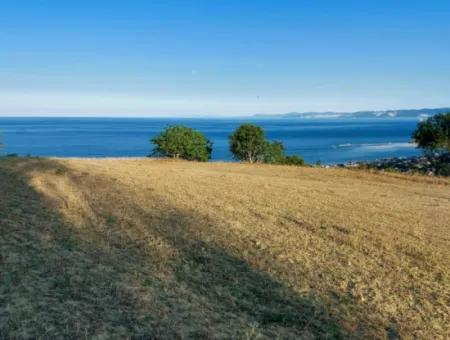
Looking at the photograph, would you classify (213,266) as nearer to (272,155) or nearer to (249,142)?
(249,142)

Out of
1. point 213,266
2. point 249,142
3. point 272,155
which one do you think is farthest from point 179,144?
point 213,266

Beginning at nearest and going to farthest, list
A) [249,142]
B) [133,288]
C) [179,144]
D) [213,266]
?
[133,288], [213,266], [179,144], [249,142]

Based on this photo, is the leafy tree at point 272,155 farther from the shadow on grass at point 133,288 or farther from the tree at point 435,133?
the shadow on grass at point 133,288

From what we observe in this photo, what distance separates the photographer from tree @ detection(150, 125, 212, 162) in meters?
46.1

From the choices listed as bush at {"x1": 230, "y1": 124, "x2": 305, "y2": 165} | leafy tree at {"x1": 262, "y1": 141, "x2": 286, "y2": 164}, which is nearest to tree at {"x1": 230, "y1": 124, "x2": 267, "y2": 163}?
bush at {"x1": 230, "y1": 124, "x2": 305, "y2": 165}

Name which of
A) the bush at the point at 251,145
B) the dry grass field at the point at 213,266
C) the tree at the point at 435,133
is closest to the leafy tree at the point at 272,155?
the bush at the point at 251,145

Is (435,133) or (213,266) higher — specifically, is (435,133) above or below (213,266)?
below

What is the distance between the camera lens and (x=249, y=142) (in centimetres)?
5612

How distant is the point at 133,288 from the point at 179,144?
1552 inches

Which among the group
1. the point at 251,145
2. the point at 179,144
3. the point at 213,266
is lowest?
the point at 251,145

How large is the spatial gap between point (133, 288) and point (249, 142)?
49163 millimetres

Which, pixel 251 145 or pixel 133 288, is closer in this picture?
pixel 133 288

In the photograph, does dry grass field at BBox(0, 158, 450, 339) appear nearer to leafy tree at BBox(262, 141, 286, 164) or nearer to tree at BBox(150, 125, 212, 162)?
tree at BBox(150, 125, 212, 162)

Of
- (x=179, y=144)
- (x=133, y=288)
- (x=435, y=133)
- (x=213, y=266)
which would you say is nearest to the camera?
(x=133, y=288)
